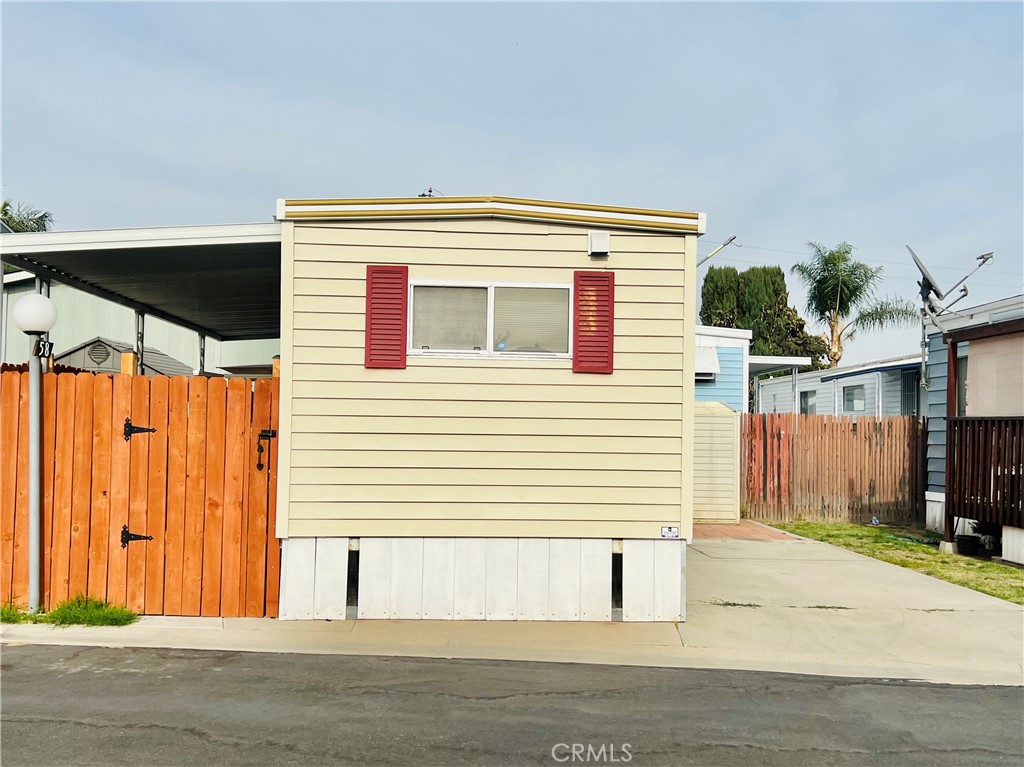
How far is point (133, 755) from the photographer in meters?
4.05

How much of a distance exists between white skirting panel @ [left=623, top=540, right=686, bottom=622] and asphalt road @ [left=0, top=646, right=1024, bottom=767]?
127cm

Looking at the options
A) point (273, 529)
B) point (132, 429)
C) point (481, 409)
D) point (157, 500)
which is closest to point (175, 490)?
point (157, 500)

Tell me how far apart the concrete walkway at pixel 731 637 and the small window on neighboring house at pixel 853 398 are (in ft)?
40.9

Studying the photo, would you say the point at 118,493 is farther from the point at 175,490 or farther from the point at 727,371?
the point at 727,371

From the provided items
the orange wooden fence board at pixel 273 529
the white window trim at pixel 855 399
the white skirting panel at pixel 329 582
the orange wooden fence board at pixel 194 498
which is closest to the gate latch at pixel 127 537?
the orange wooden fence board at pixel 194 498

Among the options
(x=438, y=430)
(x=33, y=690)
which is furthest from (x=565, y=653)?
(x=33, y=690)

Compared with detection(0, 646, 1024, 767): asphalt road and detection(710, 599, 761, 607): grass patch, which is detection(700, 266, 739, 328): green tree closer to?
detection(710, 599, 761, 607): grass patch

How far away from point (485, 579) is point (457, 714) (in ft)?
7.39

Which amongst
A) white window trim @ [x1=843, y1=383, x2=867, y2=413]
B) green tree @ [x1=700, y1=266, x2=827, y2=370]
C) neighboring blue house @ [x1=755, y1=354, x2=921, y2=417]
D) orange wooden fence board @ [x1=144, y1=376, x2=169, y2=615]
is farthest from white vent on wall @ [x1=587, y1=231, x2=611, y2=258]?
green tree @ [x1=700, y1=266, x2=827, y2=370]

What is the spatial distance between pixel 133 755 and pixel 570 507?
3.82 metres

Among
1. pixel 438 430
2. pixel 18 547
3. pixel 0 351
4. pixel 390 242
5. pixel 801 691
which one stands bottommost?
pixel 801 691

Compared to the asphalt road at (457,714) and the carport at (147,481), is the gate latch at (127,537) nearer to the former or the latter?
the carport at (147,481)

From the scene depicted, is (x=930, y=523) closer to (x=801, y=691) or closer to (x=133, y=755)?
(x=801, y=691)

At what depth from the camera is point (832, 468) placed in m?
14.7
